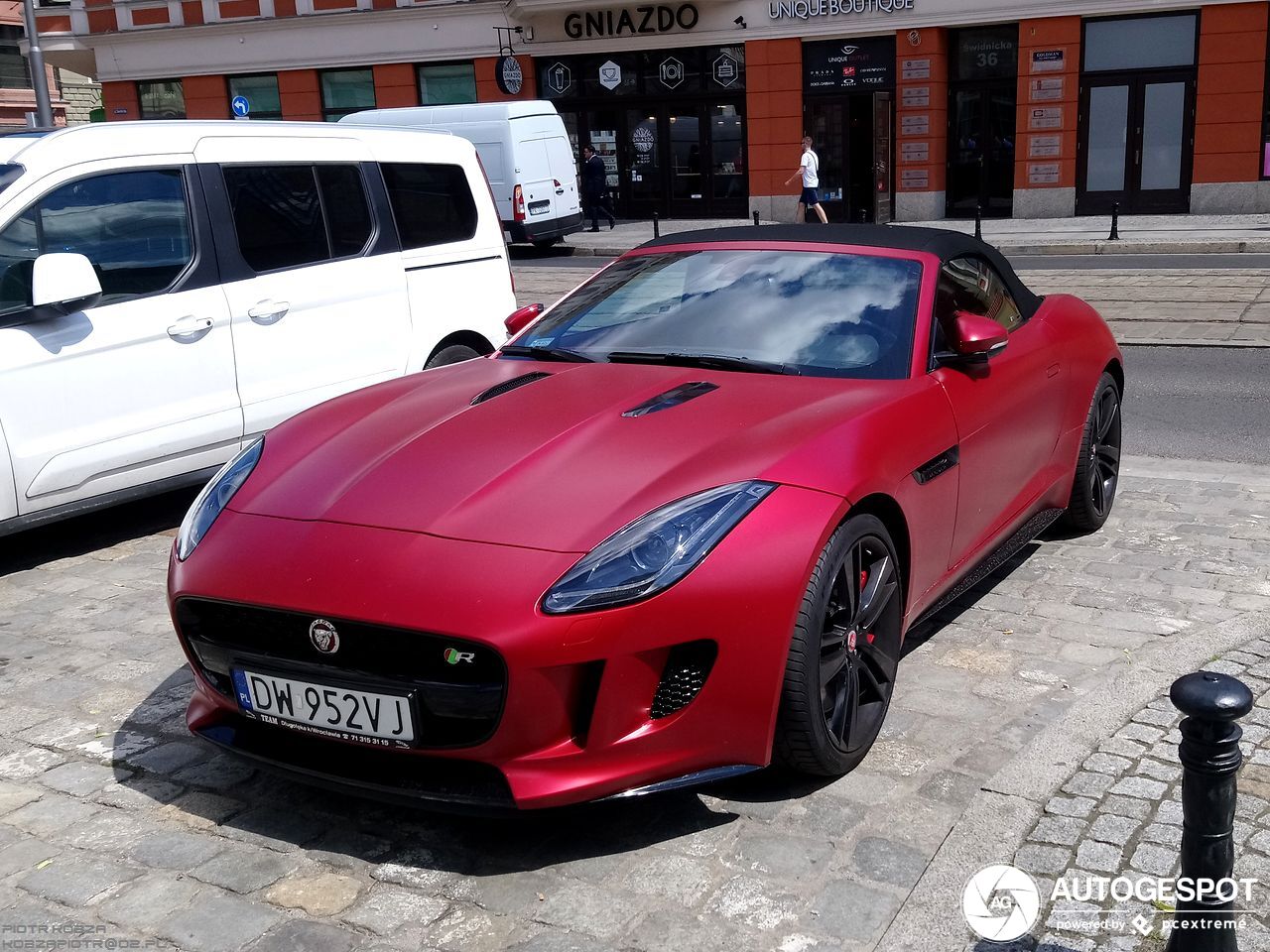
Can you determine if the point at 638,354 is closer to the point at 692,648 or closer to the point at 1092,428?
the point at 692,648

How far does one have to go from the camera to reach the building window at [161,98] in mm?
33156

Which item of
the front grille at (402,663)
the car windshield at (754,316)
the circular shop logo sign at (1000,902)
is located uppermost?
the car windshield at (754,316)

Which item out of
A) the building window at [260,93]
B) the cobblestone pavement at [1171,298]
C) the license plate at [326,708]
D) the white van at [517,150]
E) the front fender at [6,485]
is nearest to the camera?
the license plate at [326,708]

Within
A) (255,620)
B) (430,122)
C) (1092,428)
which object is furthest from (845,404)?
(430,122)

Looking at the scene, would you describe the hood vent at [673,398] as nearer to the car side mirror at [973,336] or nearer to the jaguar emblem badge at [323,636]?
the car side mirror at [973,336]

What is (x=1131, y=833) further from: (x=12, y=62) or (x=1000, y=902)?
(x=12, y=62)

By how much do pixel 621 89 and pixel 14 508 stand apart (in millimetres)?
24810

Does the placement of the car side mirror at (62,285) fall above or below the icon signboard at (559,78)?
below

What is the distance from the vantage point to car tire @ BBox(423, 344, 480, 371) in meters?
7.45

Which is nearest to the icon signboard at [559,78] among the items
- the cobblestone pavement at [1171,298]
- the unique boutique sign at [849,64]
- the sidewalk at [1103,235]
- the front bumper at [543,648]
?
the sidewalk at [1103,235]

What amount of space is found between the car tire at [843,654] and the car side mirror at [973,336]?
Result: 37.0 inches

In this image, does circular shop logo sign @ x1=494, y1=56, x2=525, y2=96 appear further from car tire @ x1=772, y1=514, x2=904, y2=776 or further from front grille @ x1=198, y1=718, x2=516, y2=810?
front grille @ x1=198, y1=718, x2=516, y2=810

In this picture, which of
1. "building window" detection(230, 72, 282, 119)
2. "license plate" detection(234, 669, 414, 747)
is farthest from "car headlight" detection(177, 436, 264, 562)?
"building window" detection(230, 72, 282, 119)

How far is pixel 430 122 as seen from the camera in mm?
22328
